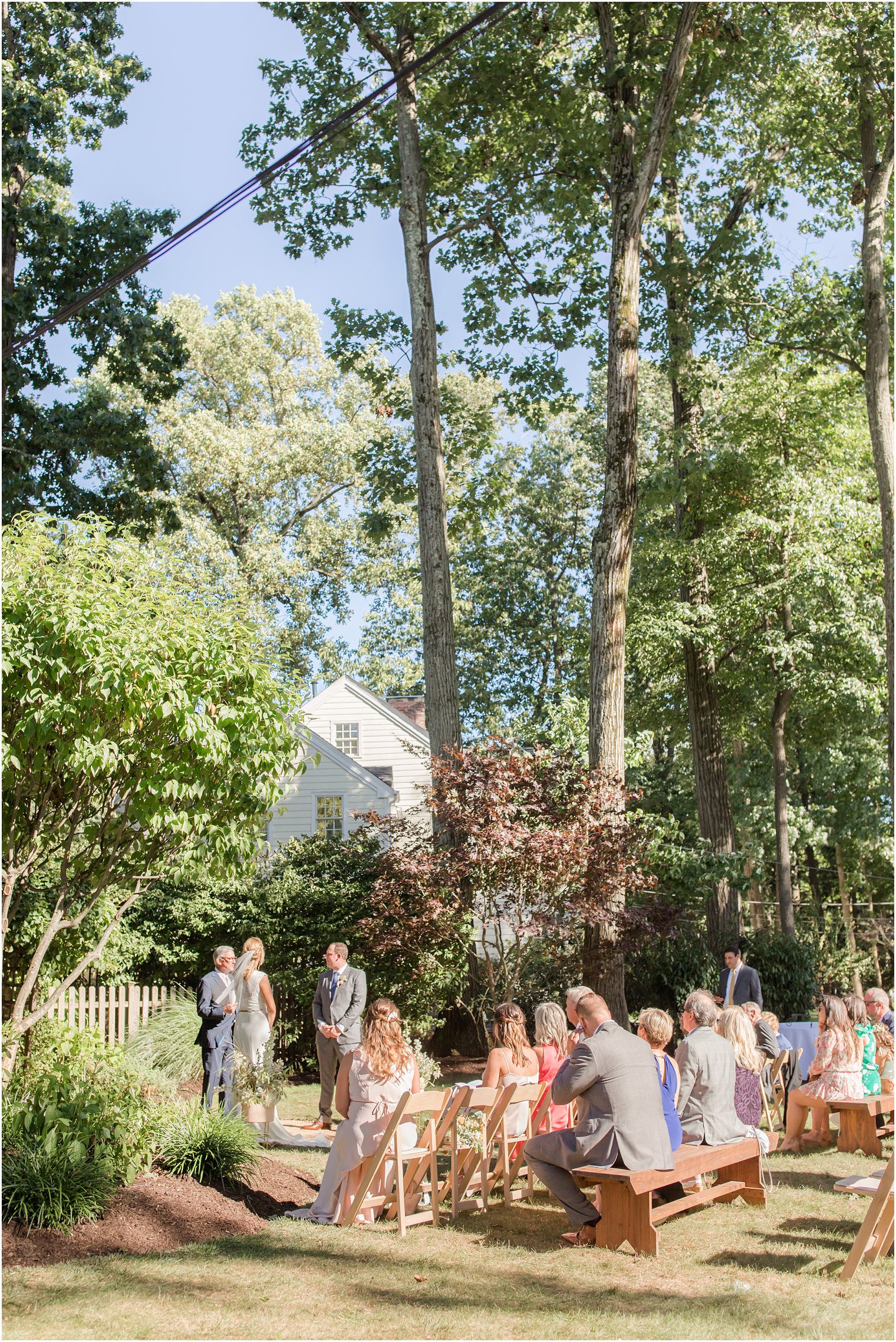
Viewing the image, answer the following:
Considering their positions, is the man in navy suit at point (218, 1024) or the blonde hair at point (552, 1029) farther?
the man in navy suit at point (218, 1024)

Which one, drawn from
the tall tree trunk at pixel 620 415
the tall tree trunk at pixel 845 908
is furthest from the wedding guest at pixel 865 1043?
the tall tree trunk at pixel 845 908

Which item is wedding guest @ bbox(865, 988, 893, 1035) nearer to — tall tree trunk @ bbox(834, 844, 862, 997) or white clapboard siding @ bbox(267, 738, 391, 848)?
white clapboard siding @ bbox(267, 738, 391, 848)

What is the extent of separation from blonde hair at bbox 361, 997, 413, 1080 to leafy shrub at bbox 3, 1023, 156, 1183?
151cm

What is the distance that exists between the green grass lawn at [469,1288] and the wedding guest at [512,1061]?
118 cm

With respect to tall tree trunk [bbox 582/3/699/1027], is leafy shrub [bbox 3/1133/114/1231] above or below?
below

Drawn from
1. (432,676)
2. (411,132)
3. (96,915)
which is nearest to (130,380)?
(411,132)

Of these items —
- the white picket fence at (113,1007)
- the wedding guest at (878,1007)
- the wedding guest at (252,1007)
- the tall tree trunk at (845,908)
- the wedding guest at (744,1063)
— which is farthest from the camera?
the tall tree trunk at (845,908)

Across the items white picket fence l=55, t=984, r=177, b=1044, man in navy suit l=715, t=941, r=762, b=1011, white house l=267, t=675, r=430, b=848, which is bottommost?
white picket fence l=55, t=984, r=177, b=1044

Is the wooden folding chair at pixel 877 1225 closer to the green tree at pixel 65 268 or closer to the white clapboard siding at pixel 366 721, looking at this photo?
the green tree at pixel 65 268

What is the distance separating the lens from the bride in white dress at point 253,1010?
9914 millimetres

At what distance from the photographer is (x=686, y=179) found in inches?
808

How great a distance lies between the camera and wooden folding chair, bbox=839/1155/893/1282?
18.3ft

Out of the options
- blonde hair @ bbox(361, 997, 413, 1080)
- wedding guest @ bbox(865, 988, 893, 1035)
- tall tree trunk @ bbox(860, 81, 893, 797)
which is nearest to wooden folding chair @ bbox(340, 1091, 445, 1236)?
blonde hair @ bbox(361, 997, 413, 1080)

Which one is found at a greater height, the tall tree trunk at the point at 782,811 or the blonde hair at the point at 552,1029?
the tall tree trunk at the point at 782,811
